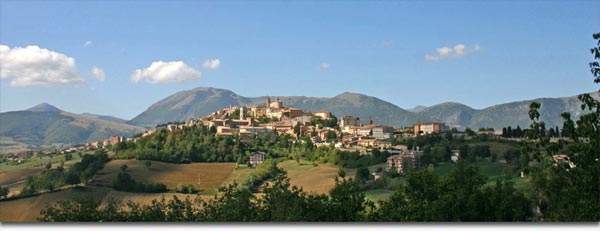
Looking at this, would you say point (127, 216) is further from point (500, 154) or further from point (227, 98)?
point (227, 98)

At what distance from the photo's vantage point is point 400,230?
5.73 m

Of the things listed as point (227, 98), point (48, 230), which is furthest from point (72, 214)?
point (227, 98)

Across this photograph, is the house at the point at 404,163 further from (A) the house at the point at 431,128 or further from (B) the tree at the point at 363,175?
(A) the house at the point at 431,128

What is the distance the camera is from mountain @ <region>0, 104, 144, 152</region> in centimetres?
3233

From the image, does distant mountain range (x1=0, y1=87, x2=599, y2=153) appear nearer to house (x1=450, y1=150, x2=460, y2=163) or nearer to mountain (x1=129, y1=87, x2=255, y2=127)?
mountain (x1=129, y1=87, x2=255, y2=127)

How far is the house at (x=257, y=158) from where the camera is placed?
2158 centimetres

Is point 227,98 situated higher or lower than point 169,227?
higher

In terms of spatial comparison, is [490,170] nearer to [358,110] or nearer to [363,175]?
[363,175]

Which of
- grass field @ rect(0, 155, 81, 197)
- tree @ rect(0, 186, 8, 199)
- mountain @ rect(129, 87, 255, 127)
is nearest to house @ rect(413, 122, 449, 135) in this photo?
grass field @ rect(0, 155, 81, 197)

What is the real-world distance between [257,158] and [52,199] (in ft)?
28.0

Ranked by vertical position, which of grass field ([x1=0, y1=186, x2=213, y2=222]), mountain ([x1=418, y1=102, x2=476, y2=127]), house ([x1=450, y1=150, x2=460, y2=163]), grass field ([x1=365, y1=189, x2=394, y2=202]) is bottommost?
grass field ([x1=0, y1=186, x2=213, y2=222])

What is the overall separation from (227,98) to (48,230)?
4216 cm

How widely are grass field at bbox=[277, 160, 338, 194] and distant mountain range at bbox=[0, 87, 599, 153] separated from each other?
8.96 metres

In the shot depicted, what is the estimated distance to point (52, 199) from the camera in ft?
49.8
